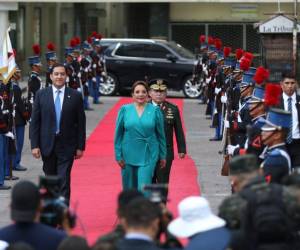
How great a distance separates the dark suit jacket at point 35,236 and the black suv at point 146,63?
2705 cm

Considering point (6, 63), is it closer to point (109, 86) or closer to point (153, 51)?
point (153, 51)

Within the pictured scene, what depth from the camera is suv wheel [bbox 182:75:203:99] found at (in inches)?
1369

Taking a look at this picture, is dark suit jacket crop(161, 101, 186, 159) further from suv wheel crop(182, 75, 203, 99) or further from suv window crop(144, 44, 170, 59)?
suv window crop(144, 44, 170, 59)

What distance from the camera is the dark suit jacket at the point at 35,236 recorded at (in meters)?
7.81

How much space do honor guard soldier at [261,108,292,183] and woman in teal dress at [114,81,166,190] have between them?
249 centimetres

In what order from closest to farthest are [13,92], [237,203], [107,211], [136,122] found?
[237,203] → [136,122] → [107,211] → [13,92]

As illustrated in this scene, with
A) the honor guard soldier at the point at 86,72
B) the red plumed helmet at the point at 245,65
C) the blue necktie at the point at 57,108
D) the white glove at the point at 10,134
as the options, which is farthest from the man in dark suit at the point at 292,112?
the honor guard soldier at the point at 86,72

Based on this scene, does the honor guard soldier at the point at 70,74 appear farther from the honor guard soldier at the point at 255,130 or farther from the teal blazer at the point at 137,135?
the teal blazer at the point at 137,135

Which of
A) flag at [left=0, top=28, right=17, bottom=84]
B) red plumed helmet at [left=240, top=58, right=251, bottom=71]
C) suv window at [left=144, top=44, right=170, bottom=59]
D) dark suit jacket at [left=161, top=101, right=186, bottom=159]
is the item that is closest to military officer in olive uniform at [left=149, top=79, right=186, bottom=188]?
dark suit jacket at [left=161, top=101, right=186, bottom=159]

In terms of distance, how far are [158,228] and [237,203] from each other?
64 cm

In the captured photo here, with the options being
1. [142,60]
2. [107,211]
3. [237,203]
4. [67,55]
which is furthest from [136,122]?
[142,60]

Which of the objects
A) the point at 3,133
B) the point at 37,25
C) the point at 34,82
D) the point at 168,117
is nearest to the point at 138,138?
the point at 168,117

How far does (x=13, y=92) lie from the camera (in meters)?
18.4

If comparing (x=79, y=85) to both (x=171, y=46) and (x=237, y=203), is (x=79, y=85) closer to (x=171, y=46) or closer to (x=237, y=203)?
(x=171, y=46)
